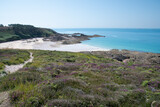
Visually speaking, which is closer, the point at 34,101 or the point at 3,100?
the point at 34,101

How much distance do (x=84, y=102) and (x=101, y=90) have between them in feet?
5.92

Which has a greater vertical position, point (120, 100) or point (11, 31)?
point (11, 31)

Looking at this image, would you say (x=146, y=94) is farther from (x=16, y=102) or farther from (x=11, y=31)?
(x=11, y=31)

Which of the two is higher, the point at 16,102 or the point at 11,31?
the point at 11,31

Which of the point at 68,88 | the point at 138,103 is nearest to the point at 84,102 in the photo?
the point at 68,88

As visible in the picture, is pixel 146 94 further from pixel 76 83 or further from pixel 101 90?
pixel 76 83

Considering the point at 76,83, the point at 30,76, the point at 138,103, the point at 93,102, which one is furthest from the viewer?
the point at 30,76

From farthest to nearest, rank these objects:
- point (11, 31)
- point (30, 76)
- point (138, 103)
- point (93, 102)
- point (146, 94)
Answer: point (11, 31) < point (30, 76) < point (146, 94) < point (138, 103) < point (93, 102)

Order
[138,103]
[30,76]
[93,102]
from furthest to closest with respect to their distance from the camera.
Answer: [30,76], [138,103], [93,102]

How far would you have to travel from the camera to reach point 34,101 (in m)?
4.96

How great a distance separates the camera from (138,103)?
5543 mm

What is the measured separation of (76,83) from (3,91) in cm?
448

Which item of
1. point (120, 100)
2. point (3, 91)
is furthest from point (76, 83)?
point (3, 91)

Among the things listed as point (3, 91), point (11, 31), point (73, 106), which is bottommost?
point (3, 91)
